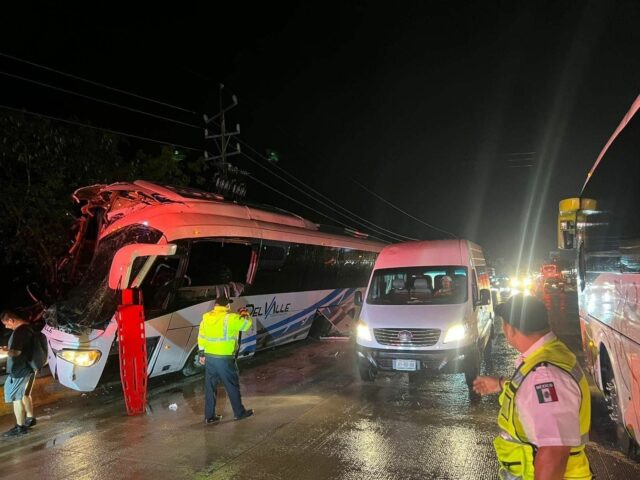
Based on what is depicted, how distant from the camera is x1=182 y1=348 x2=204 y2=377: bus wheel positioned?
29.7 feet

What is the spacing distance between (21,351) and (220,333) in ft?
8.46

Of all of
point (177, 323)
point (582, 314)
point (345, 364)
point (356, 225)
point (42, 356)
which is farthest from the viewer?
point (356, 225)

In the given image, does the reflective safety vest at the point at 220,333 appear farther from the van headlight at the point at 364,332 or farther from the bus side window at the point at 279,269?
the bus side window at the point at 279,269

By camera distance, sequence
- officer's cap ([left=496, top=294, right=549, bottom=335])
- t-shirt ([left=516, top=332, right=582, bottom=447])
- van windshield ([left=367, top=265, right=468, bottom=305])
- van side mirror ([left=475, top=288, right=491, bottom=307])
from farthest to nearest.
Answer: van windshield ([left=367, top=265, right=468, bottom=305]), van side mirror ([left=475, top=288, right=491, bottom=307]), officer's cap ([left=496, top=294, right=549, bottom=335]), t-shirt ([left=516, top=332, right=582, bottom=447])

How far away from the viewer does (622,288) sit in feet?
14.8

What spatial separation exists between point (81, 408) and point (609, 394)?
23.5 feet

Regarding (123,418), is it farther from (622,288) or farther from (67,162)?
(67,162)

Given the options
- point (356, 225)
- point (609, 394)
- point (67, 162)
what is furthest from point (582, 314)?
point (356, 225)

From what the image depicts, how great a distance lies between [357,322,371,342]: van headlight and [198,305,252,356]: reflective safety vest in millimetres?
2242

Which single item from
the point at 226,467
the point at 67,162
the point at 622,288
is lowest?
the point at 226,467

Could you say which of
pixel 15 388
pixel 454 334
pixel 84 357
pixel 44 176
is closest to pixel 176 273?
pixel 84 357

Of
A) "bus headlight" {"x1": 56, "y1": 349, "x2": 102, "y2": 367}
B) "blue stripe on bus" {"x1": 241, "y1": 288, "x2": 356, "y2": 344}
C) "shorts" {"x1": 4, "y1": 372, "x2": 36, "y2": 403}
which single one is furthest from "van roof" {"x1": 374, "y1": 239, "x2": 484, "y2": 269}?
"shorts" {"x1": 4, "y1": 372, "x2": 36, "y2": 403}

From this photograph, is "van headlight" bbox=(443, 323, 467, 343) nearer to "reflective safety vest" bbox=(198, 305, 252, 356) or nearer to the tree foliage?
"reflective safety vest" bbox=(198, 305, 252, 356)

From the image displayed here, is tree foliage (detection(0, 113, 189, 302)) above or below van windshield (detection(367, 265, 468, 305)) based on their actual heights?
above
